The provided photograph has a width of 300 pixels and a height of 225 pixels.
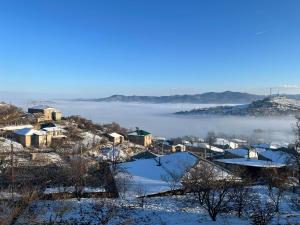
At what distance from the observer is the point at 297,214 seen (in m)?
20.9

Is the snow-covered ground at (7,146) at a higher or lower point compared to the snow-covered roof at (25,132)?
lower

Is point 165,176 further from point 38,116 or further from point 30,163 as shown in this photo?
point 38,116

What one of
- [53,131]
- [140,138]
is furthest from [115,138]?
[53,131]

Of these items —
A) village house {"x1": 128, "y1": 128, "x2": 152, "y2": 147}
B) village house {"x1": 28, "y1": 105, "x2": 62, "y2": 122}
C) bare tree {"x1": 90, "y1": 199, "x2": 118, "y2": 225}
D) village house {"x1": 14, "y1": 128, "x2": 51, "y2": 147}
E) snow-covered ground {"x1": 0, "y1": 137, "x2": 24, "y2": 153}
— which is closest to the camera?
bare tree {"x1": 90, "y1": 199, "x2": 118, "y2": 225}

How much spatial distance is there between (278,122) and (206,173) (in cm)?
18605

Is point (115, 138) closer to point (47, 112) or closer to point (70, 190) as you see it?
point (47, 112)

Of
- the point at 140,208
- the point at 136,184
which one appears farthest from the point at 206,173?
the point at 136,184

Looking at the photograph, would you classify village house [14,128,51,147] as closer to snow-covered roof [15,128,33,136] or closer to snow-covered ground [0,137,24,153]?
snow-covered roof [15,128,33,136]

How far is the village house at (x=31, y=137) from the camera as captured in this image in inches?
2158

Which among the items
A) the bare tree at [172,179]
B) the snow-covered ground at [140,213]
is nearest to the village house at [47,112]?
the bare tree at [172,179]

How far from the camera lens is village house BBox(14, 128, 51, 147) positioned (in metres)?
54.8

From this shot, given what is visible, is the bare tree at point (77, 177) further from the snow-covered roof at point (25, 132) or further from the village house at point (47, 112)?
the village house at point (47, 112)

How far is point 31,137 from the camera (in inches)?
2206

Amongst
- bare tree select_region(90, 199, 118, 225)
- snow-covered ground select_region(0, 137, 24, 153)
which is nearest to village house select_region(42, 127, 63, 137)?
snow-covered ground select_region(0, 137, 24, 153)
